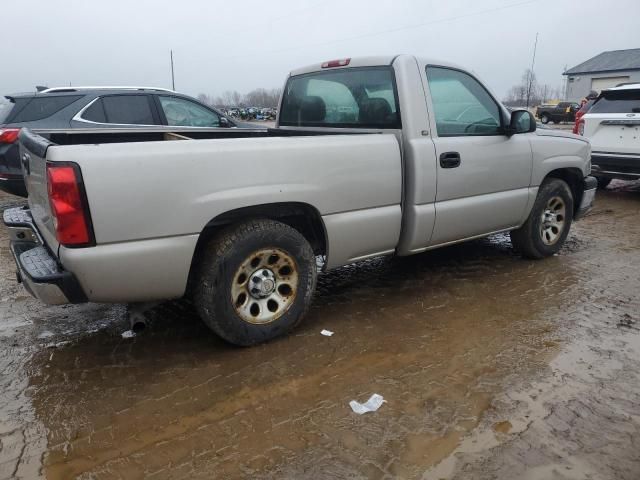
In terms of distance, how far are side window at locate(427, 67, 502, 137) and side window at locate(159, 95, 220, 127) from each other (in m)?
4.35

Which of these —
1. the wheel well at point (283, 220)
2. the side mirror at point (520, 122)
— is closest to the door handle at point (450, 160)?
the side mirror at point (520, 122)

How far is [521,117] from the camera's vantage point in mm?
4242

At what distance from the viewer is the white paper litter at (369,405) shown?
2633mm

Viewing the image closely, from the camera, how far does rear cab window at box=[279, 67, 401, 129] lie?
384 cm

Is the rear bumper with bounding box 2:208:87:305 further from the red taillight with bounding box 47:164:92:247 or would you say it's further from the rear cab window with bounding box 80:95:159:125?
the rear cab window with bounding box 80:95:159:125

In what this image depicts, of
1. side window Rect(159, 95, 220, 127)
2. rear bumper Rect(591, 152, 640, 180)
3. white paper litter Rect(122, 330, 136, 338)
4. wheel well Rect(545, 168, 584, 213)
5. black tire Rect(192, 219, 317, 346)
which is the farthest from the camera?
rear bumper Rect(591, 152, 640, 180)

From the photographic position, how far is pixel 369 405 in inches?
105

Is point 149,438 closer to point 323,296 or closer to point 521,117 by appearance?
point 323,296

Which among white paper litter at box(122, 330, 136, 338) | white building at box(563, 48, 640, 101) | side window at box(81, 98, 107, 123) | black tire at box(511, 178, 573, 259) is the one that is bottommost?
white paper litter at box(122, 330, 136, 338)

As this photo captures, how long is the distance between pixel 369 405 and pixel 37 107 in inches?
248

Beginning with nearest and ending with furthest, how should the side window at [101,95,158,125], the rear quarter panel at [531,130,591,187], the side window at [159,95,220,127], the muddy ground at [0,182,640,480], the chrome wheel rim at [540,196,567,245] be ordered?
the muddy ground at [0,182,640,480], the rear quarter panel at [531,130,591,187], the chrome wheel rim at [540,196,567,245], the side window at [101,95,158,125], the side window at [159,95,220,127]

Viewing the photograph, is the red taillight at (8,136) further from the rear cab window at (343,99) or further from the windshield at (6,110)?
the rear cab window at (343,99)

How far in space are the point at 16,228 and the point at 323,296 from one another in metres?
2.31

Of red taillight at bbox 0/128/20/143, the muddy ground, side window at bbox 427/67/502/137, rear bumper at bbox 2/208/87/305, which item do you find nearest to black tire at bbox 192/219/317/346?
the muddy ground
